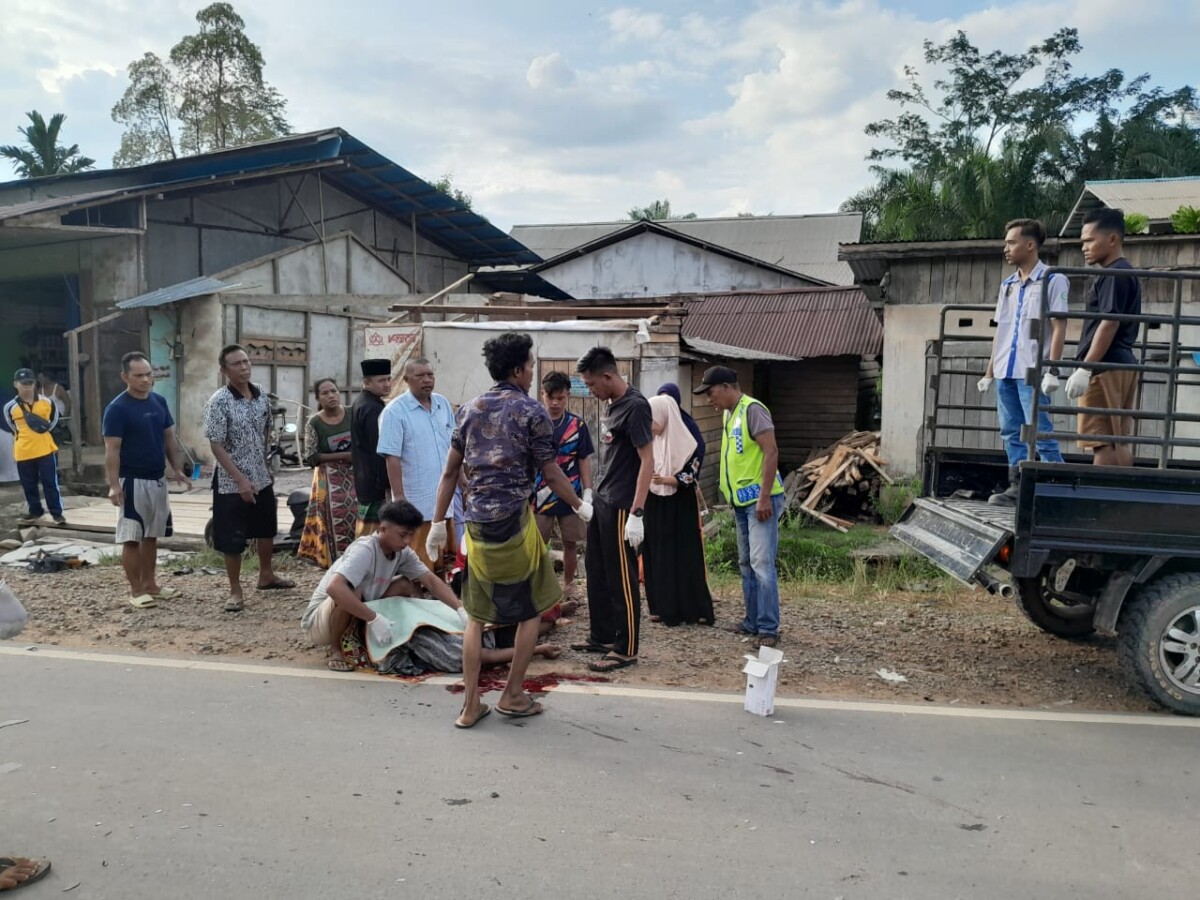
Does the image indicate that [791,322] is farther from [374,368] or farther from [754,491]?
[754,491]

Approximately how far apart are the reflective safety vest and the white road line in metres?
1.52

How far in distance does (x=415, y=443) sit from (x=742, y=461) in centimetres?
220

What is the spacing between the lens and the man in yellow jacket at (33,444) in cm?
1089

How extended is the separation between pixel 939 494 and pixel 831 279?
2331cm

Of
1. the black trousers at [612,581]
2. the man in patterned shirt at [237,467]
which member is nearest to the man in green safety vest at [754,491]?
the black trousers at [612,581]

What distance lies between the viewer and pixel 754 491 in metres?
6.05

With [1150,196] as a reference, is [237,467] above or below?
below

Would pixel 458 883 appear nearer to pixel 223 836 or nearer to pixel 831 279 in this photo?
pixel 223 836

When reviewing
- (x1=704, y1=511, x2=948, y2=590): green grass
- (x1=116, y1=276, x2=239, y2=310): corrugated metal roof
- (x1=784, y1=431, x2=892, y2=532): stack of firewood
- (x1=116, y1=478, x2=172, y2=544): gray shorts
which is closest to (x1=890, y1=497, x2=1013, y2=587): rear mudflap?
(x1=704, y1=511, x2=948, y2=590): green grass

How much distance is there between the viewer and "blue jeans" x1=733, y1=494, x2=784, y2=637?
236 inches

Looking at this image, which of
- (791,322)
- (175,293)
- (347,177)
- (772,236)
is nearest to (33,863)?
(175,293)

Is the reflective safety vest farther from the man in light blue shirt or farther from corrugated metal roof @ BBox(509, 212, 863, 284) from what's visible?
corrugated metal roof @ BBox(509, 212, 863, 284)

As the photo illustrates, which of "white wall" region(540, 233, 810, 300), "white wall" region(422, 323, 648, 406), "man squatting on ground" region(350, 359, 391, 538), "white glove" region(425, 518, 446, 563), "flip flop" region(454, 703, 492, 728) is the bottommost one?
"flip flop" region(454, 703, 492, 728)

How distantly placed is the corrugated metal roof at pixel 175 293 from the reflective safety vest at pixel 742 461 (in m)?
11.1
